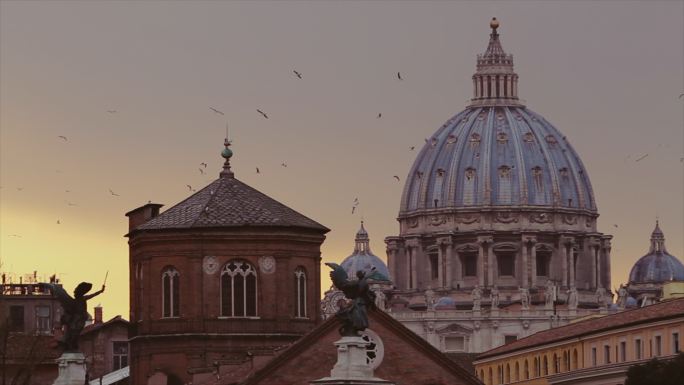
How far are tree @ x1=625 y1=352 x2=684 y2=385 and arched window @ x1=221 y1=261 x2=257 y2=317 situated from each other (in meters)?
11.5

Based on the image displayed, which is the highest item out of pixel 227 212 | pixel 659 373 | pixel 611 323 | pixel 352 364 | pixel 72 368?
pixel 227 212

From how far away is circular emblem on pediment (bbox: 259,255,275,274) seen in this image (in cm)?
8869

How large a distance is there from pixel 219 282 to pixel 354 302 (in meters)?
37.2

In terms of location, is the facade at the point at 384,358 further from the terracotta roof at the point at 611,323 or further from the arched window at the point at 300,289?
the terracotta roof at the point at 611,323

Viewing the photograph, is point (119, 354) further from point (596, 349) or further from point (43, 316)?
point (596, 349)

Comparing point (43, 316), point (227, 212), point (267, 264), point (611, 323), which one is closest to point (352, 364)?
point (267, 264)

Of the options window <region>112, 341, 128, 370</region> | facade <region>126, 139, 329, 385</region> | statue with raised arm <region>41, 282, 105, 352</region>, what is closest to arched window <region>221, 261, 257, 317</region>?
facade <region>126, 139, 329, 385</region>

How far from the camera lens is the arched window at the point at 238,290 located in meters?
88.4

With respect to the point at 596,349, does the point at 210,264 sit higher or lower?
higher

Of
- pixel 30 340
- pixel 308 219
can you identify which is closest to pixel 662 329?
pixel 308 219

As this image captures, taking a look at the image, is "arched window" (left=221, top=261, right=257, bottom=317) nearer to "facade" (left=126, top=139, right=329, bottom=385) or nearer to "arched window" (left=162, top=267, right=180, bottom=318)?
"facade" (left=126, top=139, right=329, bottom=385)

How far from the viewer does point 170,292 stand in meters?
89.3

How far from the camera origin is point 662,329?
95.4m

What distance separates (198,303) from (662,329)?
1552cm
